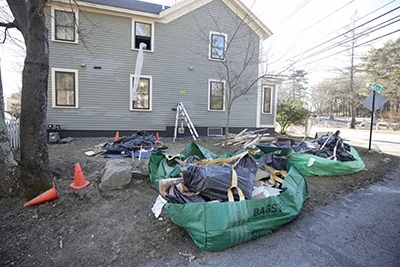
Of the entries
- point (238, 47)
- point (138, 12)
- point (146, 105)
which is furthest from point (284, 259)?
point (238, 47)

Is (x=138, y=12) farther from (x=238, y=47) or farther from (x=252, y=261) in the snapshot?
(x=252, y=261)

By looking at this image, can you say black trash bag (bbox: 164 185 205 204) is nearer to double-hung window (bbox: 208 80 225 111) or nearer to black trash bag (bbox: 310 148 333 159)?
black trash bag (bbox: 310 148 333 159)

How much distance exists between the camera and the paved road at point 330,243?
7.78 feet

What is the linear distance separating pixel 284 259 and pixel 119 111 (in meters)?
9.82

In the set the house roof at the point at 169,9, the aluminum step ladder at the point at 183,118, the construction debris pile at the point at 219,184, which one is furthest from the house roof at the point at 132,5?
the construction debris pile at the point at 219,184

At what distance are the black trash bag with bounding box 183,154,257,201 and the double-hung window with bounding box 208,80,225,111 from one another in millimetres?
9360

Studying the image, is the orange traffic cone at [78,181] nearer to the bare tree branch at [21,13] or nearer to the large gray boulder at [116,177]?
the large gray boulder at [116,177]

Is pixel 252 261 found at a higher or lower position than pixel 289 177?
lower

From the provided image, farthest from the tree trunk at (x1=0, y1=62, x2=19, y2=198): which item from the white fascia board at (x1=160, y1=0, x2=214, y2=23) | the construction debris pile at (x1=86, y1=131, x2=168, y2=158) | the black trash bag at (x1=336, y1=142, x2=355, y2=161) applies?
the white fascia board at (x1=160, y1=0, x2=214, y2=23)

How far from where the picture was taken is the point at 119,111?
10.8m

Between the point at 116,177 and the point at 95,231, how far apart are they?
1161 mm

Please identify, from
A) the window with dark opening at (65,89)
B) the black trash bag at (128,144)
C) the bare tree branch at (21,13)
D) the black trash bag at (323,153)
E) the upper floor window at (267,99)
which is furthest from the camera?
the upper floor window at (267,99)

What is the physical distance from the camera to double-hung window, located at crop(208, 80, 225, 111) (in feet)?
40.4

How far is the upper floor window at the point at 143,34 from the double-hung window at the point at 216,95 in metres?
3.57
